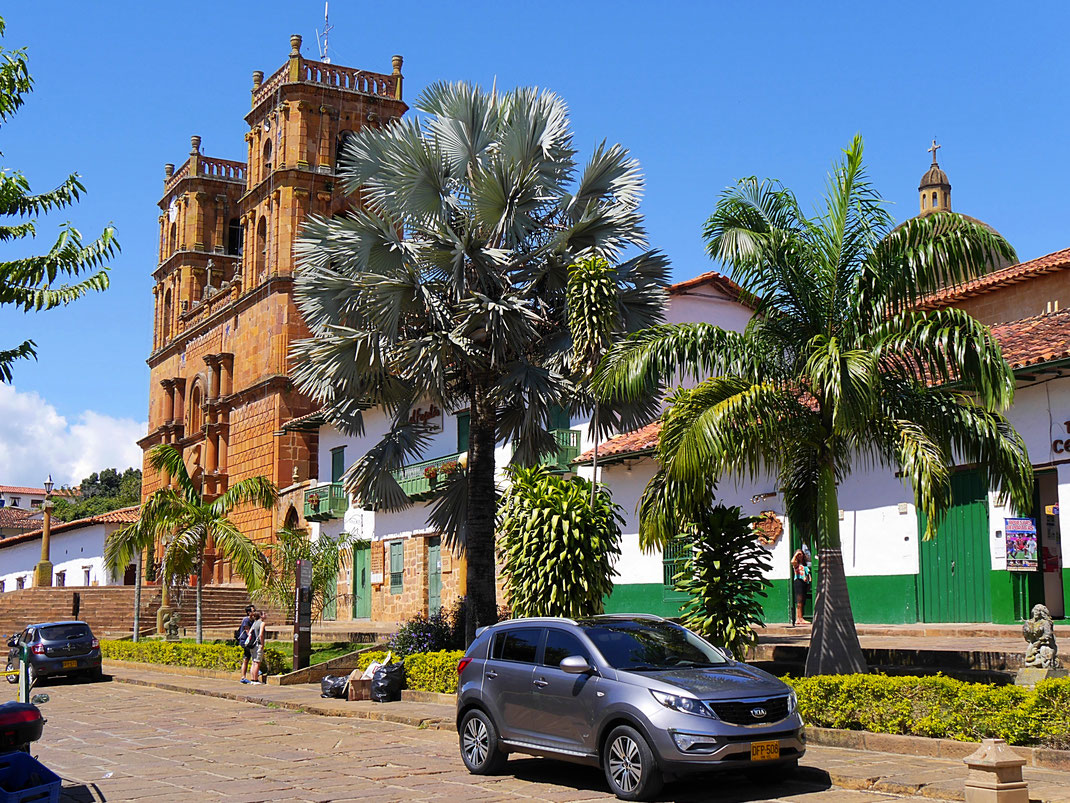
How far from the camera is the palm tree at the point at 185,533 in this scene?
2941 centimetres

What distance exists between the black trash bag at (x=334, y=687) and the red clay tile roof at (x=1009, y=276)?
1426cm

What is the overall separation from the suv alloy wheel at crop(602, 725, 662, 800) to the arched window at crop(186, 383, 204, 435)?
170ft

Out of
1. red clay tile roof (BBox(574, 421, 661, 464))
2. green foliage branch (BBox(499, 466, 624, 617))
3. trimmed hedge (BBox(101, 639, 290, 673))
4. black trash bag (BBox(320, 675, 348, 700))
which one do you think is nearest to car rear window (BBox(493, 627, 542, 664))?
green foliage branch (BBox(499, 466, 624, 617))

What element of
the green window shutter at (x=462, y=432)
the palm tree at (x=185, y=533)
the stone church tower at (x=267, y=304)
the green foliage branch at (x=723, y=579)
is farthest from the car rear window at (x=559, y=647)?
the stone church tower at (x=267, y=304)

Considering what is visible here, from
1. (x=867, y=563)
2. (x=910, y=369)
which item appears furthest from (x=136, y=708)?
(x=910, y=369)

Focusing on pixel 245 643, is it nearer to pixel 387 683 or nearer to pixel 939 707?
pixel 387 683

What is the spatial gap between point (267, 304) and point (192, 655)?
2444 centimetres

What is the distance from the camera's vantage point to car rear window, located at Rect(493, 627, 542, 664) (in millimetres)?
11648

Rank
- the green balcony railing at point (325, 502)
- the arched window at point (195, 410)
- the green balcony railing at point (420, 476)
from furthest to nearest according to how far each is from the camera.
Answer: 1. the arched window at point (195, 410)
2. the green balcony railing at point (325, 502)
3. the green balcony railing at point (420, 476)

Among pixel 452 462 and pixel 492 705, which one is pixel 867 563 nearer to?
pixel 492 705

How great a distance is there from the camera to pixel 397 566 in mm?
36625

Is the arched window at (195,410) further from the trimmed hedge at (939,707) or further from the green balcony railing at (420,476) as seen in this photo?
the trimmed hedge at (939,707)

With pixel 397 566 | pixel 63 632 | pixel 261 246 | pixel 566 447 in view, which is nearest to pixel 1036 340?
pixel 566 447

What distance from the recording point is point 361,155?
19.5m
